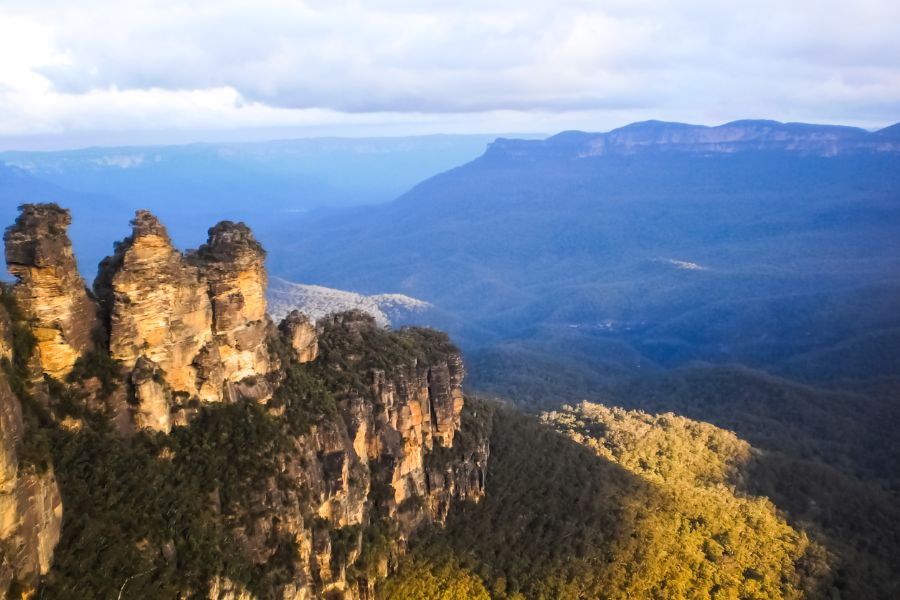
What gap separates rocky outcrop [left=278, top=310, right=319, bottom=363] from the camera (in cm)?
4359

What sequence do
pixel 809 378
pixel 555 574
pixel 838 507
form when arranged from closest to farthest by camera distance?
pixel 555 574, pixel 838 507, pixel 809 378

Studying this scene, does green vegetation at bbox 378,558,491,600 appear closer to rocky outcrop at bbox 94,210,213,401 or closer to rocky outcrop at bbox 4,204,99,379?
rocky outcrop at bbox 94,210,213,401

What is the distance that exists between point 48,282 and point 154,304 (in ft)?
16.3

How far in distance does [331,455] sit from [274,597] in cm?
879

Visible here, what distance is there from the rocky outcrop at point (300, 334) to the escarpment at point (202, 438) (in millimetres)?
105

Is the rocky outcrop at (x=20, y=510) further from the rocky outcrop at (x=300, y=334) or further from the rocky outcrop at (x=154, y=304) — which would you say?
the rocky outcrop at (x=300, y=334)

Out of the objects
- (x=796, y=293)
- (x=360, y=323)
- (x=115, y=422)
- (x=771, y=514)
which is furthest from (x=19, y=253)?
(x=796, y=293)

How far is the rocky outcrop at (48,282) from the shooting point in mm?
28719

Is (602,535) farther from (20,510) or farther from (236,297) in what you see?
(20,510)

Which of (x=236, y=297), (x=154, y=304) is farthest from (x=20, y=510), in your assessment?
(x=236, y=297)

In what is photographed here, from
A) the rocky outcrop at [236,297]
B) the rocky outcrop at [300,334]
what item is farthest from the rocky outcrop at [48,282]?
the rocky outcrop at [300,334]

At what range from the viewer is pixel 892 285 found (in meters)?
157

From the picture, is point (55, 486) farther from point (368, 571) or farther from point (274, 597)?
point (368, 571)

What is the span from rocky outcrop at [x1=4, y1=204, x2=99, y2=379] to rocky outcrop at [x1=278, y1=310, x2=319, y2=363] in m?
14.2
